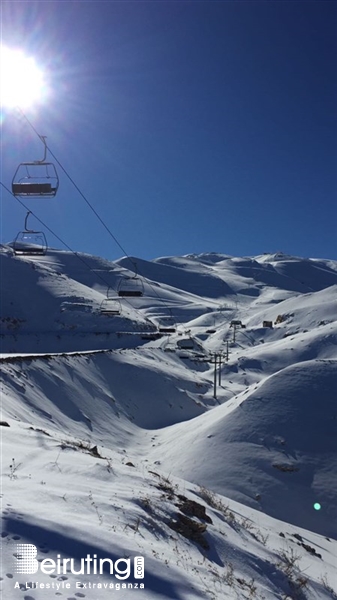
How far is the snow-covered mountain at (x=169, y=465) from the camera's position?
6.64 meters

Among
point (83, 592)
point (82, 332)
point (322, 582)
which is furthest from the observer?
point (82, 332)

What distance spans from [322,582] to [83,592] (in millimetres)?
7303

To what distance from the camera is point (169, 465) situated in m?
23.2

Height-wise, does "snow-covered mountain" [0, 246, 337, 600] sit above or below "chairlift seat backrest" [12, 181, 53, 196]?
below

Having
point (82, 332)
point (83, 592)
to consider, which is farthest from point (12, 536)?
point (82, 332)

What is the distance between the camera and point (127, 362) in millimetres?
43438

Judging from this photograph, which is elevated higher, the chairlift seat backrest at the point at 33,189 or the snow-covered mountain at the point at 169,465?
the chairlift seat backrest at the point at 33,189

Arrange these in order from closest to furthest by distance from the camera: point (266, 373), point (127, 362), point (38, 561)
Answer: point (38, 561)
point (127, 362)
point (266, 373)

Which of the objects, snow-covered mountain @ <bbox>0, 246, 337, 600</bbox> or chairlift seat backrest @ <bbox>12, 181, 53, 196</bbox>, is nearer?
snow-covered mountain @ <bbox>0, 246, 337, 600</bbox>

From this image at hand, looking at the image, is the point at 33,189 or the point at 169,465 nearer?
the point at 33,189

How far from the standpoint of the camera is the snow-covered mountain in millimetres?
6643

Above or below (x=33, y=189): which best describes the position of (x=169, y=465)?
below

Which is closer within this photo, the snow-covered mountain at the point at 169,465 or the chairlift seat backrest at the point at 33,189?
the snow-covered mountain at the point at 169,465

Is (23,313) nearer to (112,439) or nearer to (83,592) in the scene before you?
(112,439)
